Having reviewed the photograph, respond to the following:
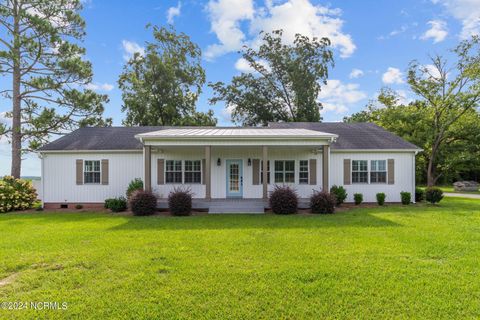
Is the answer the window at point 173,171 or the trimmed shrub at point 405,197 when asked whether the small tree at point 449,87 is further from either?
the window at point 173,171

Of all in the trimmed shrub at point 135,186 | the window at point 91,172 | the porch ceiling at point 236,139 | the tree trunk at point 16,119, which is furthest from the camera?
the tree trunk at point 16,119

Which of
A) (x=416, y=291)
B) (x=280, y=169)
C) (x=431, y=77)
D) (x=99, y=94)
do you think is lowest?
(x=416, y=291)

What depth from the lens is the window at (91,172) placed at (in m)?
14.0

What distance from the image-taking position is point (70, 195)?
13891 mm

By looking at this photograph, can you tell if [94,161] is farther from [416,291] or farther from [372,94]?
[372,94]

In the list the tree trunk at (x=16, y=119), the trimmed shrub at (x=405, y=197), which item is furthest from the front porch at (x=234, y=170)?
the tree trunk at (x=16, y=119)

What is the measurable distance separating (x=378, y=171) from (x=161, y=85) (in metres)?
19.4

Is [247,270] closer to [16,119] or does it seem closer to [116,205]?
[116,205]

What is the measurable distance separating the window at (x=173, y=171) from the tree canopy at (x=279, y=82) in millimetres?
16352

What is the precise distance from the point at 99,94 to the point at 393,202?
Result: 1849 centimetres

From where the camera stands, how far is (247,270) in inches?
194

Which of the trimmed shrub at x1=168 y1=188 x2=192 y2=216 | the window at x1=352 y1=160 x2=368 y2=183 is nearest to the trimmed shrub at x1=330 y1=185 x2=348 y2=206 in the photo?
the window at x1=352 y1=160 x2=368 y2=183

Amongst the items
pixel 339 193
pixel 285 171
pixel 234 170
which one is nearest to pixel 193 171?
pixel 234 170

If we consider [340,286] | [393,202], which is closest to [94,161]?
[340,286]
